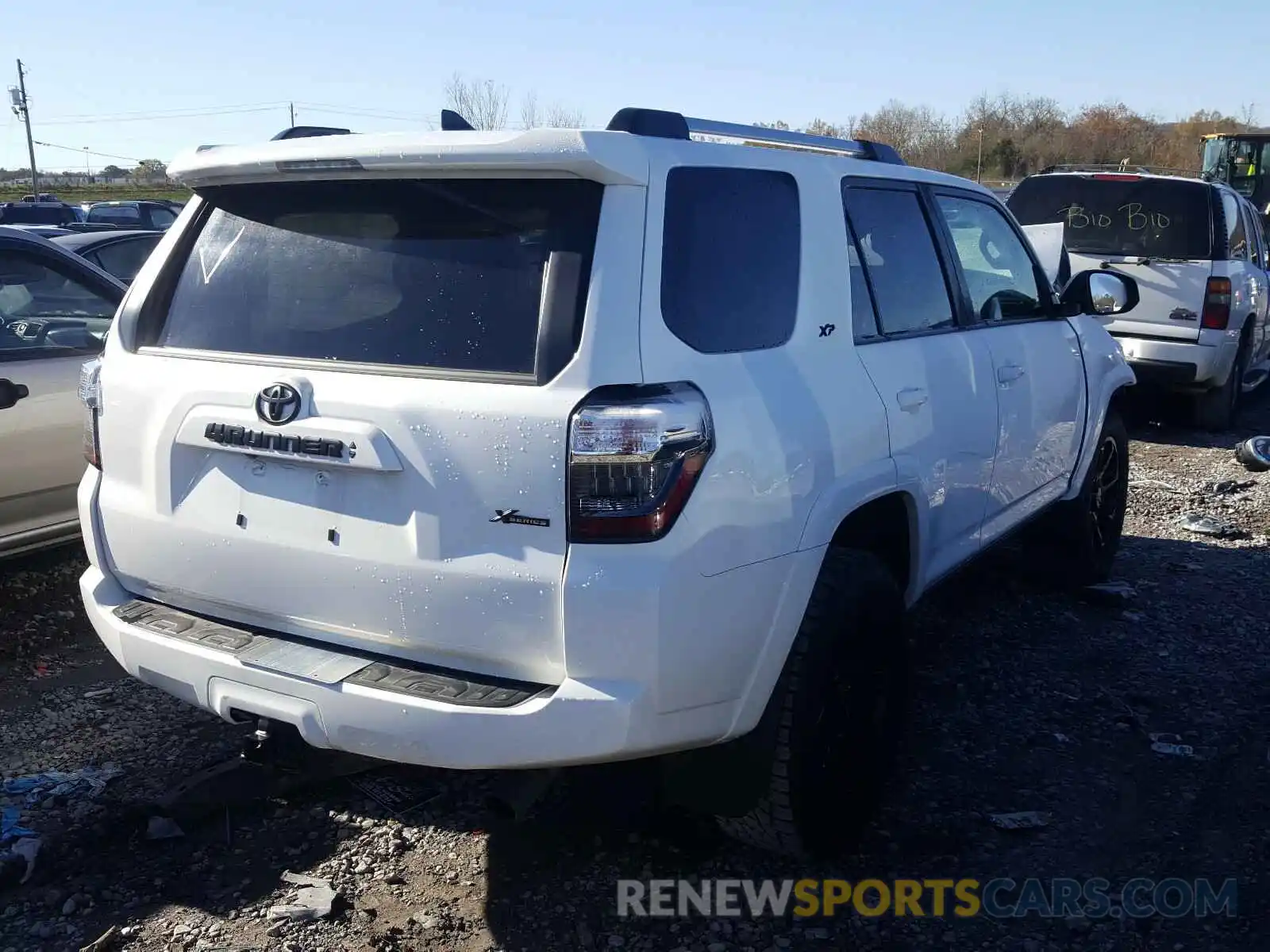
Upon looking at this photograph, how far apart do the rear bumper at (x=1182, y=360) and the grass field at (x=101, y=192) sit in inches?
1834

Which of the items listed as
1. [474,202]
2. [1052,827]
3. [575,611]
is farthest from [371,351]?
[1052,827]

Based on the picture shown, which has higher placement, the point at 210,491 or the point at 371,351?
the point at 371,351

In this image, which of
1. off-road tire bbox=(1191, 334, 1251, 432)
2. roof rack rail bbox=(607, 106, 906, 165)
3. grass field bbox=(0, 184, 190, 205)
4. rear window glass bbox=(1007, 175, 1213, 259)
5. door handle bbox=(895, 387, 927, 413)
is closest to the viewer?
roof rack rail bbox=(607, 106, 906, 165)

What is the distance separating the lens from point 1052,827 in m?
3.50

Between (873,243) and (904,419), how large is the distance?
565 millimetres

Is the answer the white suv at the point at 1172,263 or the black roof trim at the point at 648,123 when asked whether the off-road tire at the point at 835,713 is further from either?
the white suv at the point at 1172,263

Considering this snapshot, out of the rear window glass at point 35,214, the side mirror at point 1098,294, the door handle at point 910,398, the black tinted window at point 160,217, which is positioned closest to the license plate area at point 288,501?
the door handle at point 910,398

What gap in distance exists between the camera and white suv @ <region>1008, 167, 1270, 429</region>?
907cm

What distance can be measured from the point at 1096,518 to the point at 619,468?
3.88 m

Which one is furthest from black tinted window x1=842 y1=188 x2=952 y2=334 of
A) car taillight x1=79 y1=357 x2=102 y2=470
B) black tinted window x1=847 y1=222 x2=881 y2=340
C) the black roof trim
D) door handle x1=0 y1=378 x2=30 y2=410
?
door handle x1=0 y1=378 x2=30 y2=410

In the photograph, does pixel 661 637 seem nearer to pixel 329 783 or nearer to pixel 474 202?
pixel 474 202

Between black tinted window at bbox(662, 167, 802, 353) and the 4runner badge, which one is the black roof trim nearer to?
black tinted window at bbox(662, 167, 802, 353)

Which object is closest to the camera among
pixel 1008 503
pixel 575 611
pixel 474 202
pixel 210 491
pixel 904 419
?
pixel 575 611

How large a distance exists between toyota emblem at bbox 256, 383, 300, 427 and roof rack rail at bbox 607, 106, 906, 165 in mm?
974
